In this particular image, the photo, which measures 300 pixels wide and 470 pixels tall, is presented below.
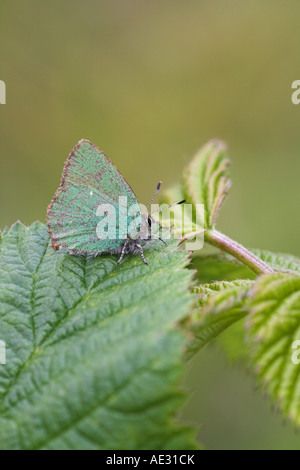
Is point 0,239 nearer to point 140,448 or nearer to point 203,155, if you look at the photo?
point 140,448

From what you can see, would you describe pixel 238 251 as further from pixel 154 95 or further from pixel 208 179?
pixel 154 95

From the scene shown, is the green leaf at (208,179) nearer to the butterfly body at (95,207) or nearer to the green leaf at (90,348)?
the butterfly body at (95,207)

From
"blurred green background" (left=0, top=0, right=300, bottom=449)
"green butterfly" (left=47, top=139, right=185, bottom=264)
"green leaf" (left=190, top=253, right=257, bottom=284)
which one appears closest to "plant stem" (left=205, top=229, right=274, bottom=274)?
"green leaf" (left=190, top=253, right=257, bottom=284)

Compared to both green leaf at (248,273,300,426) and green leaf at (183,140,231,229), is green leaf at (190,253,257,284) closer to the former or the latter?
green leaf at (183,140,231,229)

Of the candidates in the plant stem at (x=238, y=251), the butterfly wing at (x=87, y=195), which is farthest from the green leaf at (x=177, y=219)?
the butterfly wing at (x=87, y=195)

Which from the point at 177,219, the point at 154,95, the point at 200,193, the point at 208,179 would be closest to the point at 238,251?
the point at 177,219
